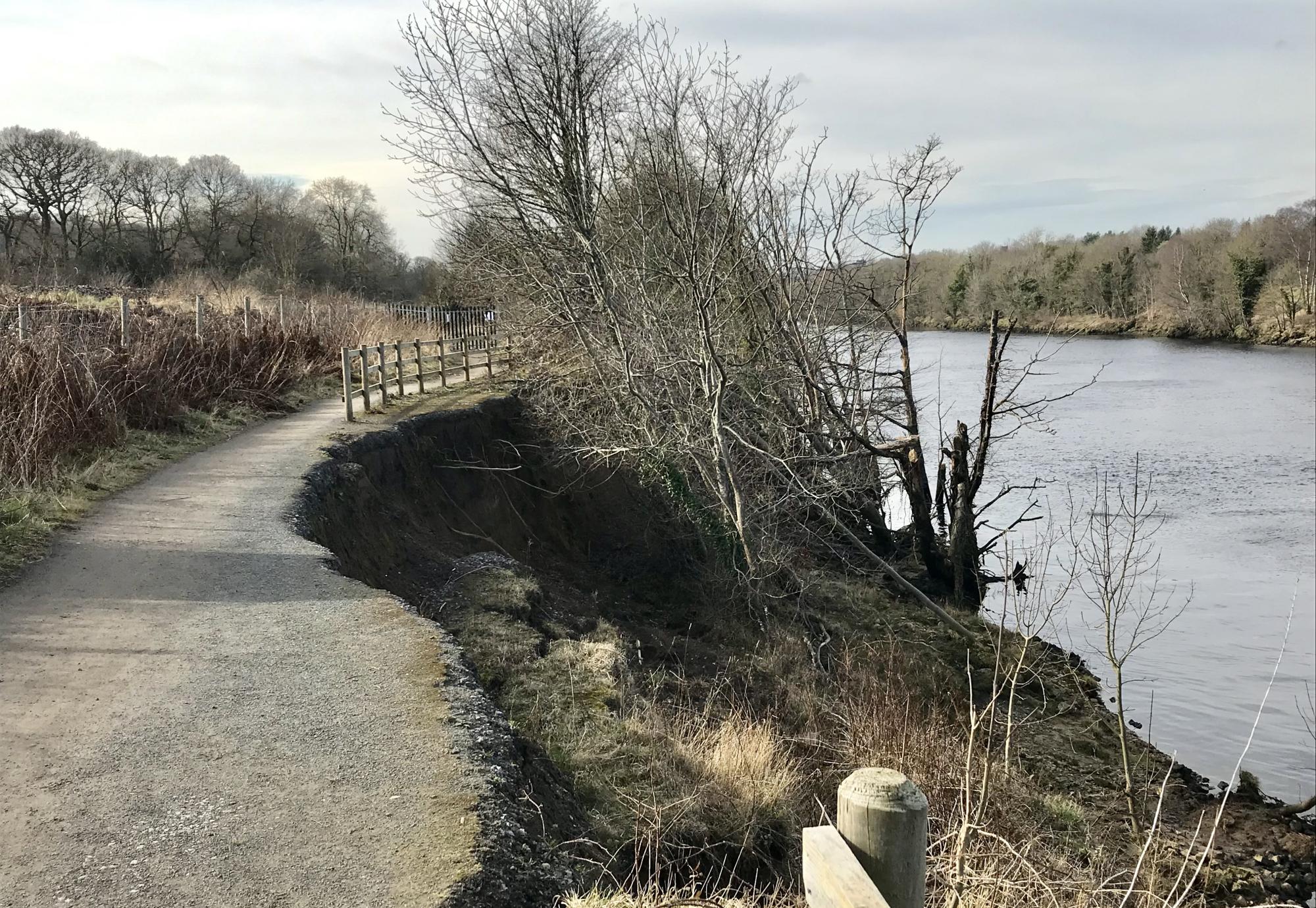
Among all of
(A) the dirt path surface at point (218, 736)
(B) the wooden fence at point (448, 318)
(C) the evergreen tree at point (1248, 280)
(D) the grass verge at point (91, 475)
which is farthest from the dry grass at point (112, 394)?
(C) the evergreen tree at point (1248, 280)

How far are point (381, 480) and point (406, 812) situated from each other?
9.33 m

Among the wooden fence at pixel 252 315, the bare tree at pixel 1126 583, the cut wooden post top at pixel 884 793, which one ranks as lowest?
the bare tree at pixel 1126 583

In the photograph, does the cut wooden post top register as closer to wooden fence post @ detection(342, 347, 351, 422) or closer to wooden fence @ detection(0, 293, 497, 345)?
wooden fence @ detection(0, 293, 497, 345)

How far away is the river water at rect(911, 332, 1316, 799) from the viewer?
12.4 m

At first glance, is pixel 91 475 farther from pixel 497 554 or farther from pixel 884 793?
pixel 884 793

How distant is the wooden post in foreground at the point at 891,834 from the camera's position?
2.36 metres

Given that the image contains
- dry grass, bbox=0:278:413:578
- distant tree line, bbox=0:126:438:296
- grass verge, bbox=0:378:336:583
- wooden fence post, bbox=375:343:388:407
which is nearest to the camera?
grass verge, bbox=0:378:336:583

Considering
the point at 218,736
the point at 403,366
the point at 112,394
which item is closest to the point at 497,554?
the point at 112,394

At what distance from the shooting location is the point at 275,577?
7781 millimetres

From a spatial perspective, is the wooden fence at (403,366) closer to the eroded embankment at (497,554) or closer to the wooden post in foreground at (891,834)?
the eroded embankment at (497,554)

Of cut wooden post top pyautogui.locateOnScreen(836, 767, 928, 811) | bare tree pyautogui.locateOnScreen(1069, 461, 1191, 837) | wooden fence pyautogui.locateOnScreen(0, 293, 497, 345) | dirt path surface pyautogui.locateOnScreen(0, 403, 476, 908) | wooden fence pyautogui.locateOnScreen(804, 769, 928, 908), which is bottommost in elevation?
bare tree pyautogui.locateOnScreen(1069, 461, 1191, 837)

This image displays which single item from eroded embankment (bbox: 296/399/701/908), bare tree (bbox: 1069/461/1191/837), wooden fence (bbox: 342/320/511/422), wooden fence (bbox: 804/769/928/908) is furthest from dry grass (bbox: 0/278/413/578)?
bare tree (bbox: 1069/461/1191/837)

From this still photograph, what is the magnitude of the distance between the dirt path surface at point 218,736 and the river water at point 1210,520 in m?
9.80

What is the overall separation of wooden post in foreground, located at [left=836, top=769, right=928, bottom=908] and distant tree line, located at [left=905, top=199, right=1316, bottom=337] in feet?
177
